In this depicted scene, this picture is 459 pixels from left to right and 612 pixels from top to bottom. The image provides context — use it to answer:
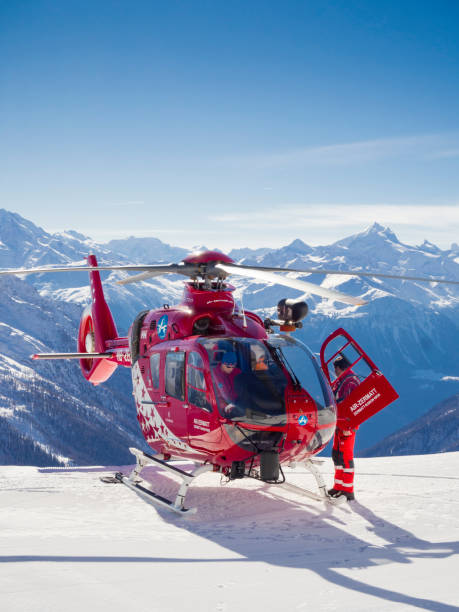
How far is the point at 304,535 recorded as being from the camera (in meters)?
10.6

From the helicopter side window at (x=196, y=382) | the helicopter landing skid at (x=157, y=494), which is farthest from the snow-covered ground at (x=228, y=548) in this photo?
the helicopter side window at (x=196, y=382)

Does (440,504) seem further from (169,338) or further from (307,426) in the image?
(169,338)

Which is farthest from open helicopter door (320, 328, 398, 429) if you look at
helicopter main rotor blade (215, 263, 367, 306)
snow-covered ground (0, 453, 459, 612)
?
helicopter main rotor blade (215, 263, 367, 306)

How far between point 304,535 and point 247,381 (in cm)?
293

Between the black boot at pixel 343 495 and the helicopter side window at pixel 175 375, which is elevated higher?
the helicopter side window at pixel 175 375

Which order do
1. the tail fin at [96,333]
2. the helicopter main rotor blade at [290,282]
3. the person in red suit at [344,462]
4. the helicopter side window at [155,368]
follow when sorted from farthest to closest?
the tail fin at [96,333], the helicopter side window at [155,368], the person in red suit at [344,462], the helicopter main rotor blade at [290,282]

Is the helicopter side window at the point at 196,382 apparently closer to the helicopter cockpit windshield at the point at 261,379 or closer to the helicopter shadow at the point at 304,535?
the helicopter cockpit windshield at the point at 261,379

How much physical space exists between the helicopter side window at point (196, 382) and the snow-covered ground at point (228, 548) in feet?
7.38

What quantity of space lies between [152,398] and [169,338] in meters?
1.47

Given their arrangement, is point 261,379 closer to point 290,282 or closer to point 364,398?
point 290,282

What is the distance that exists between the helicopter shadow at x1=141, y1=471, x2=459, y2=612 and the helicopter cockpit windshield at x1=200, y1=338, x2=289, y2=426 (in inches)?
77.9

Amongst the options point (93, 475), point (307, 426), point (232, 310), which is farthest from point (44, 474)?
point (307, 426)

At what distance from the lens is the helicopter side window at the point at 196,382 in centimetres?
1219

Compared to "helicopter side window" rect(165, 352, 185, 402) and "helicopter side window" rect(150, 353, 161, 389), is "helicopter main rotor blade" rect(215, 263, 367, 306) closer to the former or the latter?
"helicopter side window" rect(165, 352, 185, 402)
